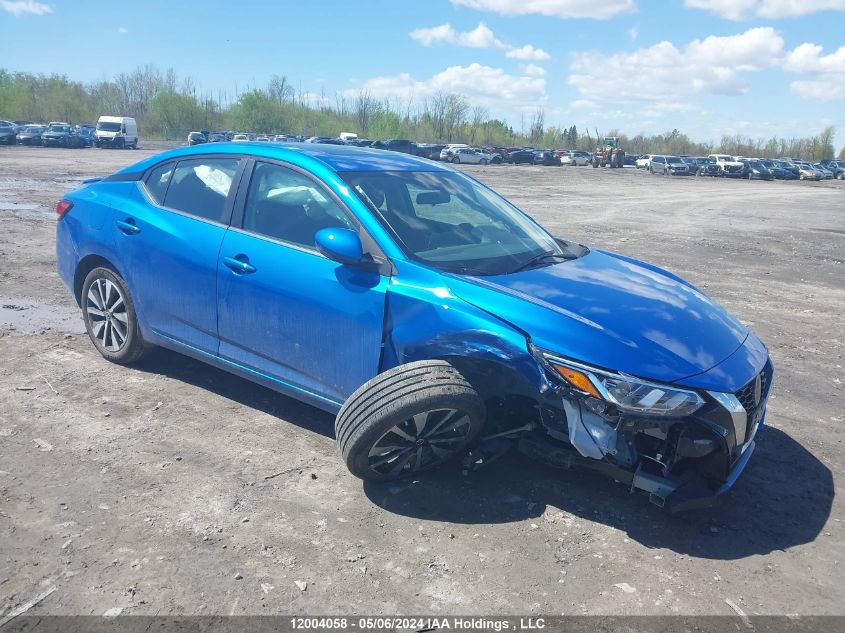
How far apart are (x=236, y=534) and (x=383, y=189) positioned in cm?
211

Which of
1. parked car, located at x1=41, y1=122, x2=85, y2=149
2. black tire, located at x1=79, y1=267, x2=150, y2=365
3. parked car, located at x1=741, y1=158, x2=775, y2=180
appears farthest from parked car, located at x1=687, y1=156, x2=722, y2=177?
black tire, located at x1=79, y1=267, x2=150, y2=365

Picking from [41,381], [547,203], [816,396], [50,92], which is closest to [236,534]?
[41,381]

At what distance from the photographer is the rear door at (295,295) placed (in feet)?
12.1

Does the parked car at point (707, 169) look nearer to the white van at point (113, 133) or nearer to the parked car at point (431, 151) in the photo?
the parked car at point (431, 151)

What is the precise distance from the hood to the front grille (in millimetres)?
184

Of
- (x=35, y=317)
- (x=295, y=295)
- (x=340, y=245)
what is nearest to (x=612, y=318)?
(x=340, y=245)

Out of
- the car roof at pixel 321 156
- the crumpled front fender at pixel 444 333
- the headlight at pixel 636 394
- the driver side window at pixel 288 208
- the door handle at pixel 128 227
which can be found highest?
the car roof at pixel 321 156

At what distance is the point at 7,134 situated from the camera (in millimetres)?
50344

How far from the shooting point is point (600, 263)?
14.3ft

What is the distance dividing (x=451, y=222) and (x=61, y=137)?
55.1m

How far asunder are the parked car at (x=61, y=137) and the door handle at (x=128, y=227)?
53536 millimetres

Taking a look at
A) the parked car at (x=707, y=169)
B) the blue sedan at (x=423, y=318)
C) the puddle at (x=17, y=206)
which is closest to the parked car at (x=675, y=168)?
the parked car at (x=707, y=169)

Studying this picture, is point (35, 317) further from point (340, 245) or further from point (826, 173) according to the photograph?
point (826, 173)

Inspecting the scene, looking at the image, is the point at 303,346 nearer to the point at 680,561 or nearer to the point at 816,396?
the point at 680,561
